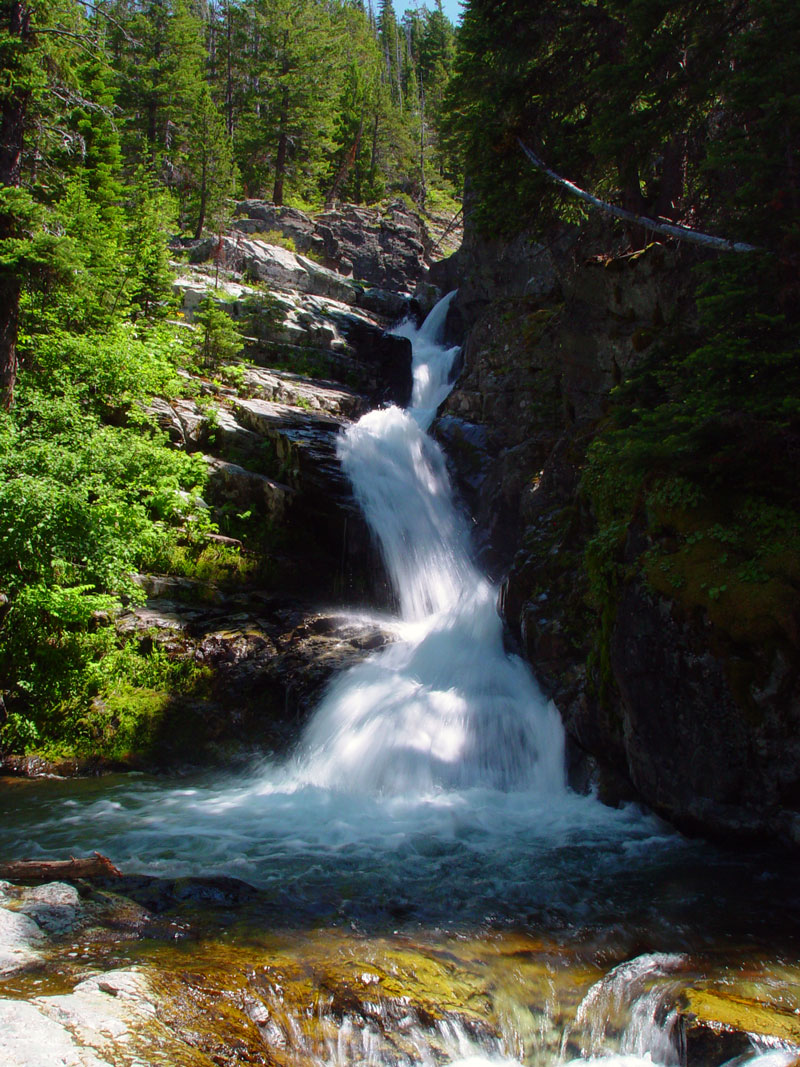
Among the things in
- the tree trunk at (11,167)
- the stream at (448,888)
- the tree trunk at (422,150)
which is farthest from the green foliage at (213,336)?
the tree trunk at (422,150)

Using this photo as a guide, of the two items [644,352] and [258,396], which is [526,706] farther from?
[258,396]

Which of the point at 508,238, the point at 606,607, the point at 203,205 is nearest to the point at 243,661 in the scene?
the point at 606,607

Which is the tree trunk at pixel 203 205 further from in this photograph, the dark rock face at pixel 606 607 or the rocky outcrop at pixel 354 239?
the dark rock face at pixel 606 607

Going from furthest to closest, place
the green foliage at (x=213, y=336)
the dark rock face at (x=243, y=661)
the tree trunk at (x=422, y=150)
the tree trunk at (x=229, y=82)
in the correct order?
the tree trunk at (x=422, y=150) < the tree trunk at (x=229, y=82) < the green foliage at (x=213, y=336) < the dark rock face at (x=243, y=661)

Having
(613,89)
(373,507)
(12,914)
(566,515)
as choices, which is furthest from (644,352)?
(12,914)

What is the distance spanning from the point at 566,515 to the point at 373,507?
677cm

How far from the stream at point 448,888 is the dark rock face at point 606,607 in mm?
700

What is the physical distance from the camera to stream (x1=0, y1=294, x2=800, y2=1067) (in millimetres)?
4137

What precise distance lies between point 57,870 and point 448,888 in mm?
3598

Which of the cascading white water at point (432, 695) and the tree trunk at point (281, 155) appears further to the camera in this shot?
the tree trunk at point (281, 155)

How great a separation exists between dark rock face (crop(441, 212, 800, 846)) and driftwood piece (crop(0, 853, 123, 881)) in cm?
570

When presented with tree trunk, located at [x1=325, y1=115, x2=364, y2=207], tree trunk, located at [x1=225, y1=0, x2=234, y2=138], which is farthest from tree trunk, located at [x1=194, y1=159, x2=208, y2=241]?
tree trunk, located at [x1=225, y1=0, x2=234, y2=138]

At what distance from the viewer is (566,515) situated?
11477 millimetres

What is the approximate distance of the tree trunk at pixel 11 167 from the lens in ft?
39.6
